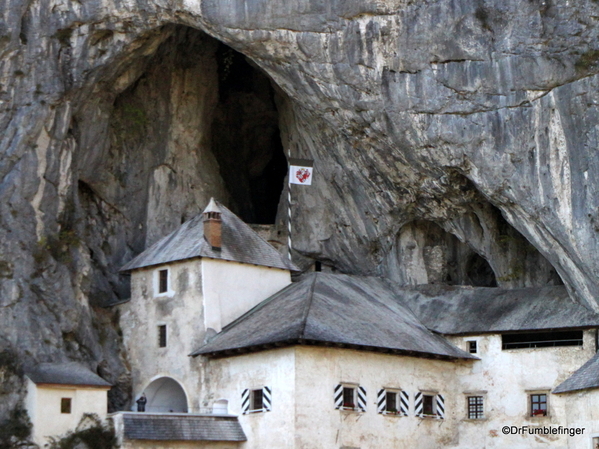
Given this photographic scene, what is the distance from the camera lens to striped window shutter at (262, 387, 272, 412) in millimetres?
48875

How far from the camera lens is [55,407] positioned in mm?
48219

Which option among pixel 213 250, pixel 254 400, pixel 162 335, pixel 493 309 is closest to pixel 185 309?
pixel 162 335

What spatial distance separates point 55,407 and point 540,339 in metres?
20.2

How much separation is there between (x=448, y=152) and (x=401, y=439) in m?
11.9

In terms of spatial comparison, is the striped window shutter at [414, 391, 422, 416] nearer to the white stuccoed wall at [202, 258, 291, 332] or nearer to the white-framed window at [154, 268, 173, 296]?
the white stuccoed wall at [202, 258, 291, 332]

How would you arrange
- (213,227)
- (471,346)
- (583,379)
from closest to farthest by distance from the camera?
(583,379)
(471,346)
(213,227)

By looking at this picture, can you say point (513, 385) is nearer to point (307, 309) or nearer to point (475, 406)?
point (475, 406)

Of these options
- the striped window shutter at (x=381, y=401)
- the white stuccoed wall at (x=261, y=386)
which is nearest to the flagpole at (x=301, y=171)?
the white stuccoed wall at (x=261, y=386)

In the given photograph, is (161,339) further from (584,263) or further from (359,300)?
(584,263)

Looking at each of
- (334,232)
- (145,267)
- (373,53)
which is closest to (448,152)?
(373,53)

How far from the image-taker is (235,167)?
65438 millimetres

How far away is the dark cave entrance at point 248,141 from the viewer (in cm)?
6425

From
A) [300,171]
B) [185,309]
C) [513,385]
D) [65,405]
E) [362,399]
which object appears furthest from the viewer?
[300,171]

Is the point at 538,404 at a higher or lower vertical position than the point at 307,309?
lower
